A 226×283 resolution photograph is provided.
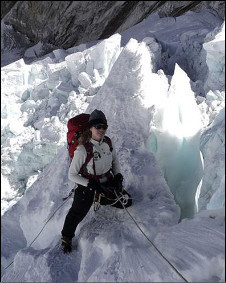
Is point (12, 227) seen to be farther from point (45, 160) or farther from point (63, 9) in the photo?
point (63, 9)

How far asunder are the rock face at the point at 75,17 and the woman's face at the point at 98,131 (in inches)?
307

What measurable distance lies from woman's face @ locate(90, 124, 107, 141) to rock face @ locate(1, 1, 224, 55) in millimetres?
7794

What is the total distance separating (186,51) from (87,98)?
2122 millimetres

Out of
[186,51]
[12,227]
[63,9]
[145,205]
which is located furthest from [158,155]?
[63,9]

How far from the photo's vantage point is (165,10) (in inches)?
368

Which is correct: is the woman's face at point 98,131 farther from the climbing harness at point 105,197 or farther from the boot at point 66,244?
the boot at point 66,244

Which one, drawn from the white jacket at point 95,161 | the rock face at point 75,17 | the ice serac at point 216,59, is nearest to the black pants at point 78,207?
the white jacket at point 95,161

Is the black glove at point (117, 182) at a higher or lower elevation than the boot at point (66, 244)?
higher

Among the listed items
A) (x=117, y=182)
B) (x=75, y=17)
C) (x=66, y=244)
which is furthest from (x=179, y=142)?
(x=75, y=17)

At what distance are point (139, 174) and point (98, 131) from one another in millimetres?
942

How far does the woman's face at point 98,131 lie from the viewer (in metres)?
2.32

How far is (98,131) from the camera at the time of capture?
2.34 meters

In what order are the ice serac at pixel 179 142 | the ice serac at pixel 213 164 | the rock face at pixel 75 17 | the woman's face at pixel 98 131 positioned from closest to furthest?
the woman's face at pixel 98 131 < the ice serac at pixel 213 164 < the ice serac at pixel 179 142 < the rock face at pixel 75 17

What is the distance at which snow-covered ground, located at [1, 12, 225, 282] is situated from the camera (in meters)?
2.20
